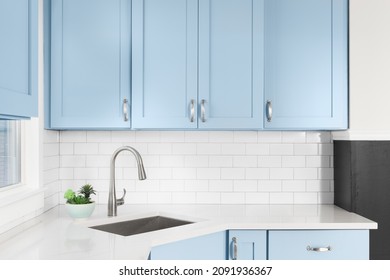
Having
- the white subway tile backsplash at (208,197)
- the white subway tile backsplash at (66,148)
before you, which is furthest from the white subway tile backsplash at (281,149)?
the white subway tile backsplash at (66,148)

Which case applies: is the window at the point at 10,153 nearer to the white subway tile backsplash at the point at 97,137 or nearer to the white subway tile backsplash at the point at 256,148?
the white subway tile backsplash at the point at 97,137

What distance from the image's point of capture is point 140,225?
241 centimetres

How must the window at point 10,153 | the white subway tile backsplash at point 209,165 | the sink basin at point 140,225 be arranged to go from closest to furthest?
1. the window at point 10,153
2. the sink basin at point 140,225
3. the white subway tile backsplash at point 209,165

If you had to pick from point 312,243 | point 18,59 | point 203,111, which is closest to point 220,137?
point 203,111

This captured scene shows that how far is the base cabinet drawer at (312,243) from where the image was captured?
219 centimetres

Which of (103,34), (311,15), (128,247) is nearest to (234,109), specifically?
(311,15)

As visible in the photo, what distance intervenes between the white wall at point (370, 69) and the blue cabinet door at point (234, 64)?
0.54 meters

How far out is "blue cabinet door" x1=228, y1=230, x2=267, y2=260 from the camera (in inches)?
86.0

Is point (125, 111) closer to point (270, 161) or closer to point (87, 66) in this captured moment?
point (87, 66)

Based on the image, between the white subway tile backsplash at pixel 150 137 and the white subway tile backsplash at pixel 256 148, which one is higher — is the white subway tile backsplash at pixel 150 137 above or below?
above

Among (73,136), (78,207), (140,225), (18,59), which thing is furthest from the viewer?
(73,136)

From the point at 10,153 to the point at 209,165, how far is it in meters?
1.21

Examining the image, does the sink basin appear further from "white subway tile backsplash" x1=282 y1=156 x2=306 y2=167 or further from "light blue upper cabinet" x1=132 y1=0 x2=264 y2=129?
"white subway tile backsplash" x1=282 y1=156 x2=306 y2=167

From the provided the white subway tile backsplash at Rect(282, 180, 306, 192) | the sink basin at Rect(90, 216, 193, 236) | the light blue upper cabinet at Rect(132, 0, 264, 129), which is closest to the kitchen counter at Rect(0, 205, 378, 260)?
the sink basin at Rect(90, 216, 193, 236)
